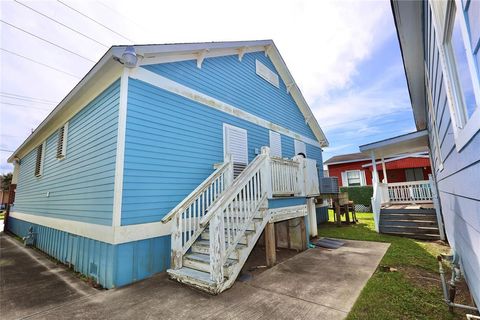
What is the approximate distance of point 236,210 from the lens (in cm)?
413

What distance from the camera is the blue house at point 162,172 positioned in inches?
164

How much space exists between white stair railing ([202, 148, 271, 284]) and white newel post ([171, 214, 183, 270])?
2.90 feet

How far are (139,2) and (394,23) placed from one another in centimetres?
697

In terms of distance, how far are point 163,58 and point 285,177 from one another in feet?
14.4

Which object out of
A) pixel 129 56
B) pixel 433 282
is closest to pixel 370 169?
pixel 433 282

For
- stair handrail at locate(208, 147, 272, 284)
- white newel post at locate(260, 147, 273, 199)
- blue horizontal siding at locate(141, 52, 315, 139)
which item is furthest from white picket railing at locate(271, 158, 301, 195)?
blue horizontal siding at locate(141, 52, 315, 139)

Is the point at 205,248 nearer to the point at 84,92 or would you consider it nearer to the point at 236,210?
the point at 236,210

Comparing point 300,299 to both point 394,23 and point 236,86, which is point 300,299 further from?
point 236,86

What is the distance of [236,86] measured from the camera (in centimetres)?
746

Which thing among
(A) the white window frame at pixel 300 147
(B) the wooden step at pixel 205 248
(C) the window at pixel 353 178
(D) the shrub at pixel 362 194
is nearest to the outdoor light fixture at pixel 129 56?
(B) the wooden step at pixel 205 248

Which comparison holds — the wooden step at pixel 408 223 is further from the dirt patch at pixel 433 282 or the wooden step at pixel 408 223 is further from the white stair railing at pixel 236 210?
the white stair railing at pixel 236 210

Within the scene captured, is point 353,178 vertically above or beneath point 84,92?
beneath

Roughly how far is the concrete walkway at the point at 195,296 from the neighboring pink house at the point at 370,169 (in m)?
14.7

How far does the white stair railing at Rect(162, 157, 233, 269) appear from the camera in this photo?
4.34 meters
